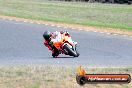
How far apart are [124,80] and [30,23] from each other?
1760 centimetres

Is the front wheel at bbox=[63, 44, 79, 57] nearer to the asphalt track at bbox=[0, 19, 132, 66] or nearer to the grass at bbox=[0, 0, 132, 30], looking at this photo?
the asphalt track at bbox=[0, 19, 132, 66]

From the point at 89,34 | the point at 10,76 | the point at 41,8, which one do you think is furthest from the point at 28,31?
the point at 41,8

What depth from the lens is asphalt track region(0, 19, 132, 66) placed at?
1588 centimetres

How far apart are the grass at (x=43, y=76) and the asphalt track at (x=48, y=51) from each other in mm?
1461

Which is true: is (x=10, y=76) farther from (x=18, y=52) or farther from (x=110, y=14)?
(x=110, y=14)

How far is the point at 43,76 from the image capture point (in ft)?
41.5

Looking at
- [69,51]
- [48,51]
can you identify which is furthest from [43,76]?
[48,51]

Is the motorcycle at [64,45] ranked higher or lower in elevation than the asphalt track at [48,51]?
higher

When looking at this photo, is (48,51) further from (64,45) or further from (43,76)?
(43,76)

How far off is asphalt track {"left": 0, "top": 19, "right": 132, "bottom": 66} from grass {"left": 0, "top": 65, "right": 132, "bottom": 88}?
1.46 metres

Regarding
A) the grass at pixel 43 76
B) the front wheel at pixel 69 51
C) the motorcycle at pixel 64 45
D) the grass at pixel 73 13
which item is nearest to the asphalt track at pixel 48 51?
the front wheel at pixel 69 51

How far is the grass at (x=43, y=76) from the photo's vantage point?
11883 mm

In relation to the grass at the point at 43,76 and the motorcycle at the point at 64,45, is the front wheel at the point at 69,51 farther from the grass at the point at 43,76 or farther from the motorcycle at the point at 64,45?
the grass at the point at 43,76

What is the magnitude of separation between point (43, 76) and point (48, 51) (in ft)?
20.4
